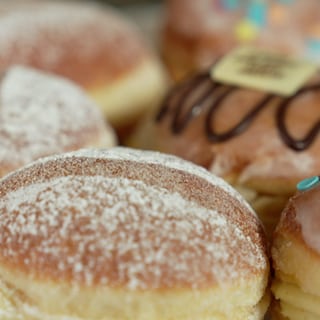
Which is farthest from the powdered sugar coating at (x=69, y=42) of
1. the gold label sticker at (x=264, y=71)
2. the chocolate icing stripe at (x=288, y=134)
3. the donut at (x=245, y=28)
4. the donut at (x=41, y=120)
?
the chocolate icing stripe at (x=288, y=134)

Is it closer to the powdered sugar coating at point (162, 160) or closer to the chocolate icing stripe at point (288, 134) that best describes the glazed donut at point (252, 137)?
the chocolate icing stripe at point (288, 134)

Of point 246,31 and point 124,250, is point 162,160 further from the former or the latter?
point 246,31

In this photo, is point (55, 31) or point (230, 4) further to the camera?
point (230, 4)

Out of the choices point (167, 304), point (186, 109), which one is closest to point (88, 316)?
point (167, 304)

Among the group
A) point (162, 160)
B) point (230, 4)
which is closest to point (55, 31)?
point (230, 4)

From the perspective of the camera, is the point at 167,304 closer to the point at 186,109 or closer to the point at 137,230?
the point at 137,230

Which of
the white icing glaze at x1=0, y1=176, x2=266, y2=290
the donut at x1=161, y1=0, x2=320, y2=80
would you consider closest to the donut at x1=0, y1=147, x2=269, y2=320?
the white icing glaze at x1=0, y1=176, x2=266, y2=290
